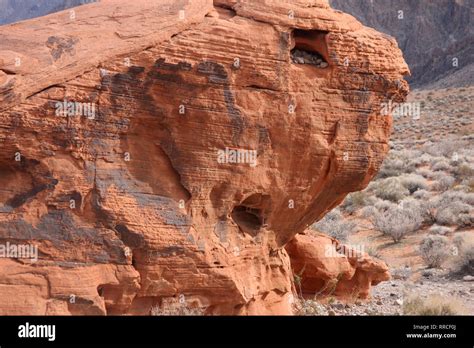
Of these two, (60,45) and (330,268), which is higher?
(60,45)

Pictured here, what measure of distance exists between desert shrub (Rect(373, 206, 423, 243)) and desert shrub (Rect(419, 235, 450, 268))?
5.48 feet

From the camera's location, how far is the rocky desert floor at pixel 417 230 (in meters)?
10.8

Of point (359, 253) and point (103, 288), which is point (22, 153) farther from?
point (359, 253)

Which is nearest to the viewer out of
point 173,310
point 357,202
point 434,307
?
point 173,310

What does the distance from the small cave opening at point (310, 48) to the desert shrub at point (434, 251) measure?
7.16 metres

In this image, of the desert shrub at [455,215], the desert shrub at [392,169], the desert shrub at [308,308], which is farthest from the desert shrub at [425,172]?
the desert shrub at [308,308]

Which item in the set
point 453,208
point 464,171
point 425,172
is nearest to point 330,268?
point 453,208

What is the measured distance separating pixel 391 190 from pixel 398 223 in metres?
5.46

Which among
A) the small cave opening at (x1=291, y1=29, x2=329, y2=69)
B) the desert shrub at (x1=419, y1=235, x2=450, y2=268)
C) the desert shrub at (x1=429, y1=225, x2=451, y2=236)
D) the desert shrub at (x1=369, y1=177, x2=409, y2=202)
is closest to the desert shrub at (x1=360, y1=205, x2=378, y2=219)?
the desert shrub at (x1=369, y1=177, x2=409, y2=202)

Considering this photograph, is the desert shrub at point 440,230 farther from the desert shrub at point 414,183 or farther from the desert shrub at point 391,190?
the desert shrub at point 414,183

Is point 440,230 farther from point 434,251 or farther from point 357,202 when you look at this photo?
point 357,202

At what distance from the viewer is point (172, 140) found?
768 centimetres

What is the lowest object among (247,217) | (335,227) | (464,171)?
(335,227)

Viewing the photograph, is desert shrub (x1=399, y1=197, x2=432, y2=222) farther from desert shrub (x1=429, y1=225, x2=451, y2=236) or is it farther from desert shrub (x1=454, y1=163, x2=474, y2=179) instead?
desert shrub (x1=454, y1=163, x2=474, y2=179)
